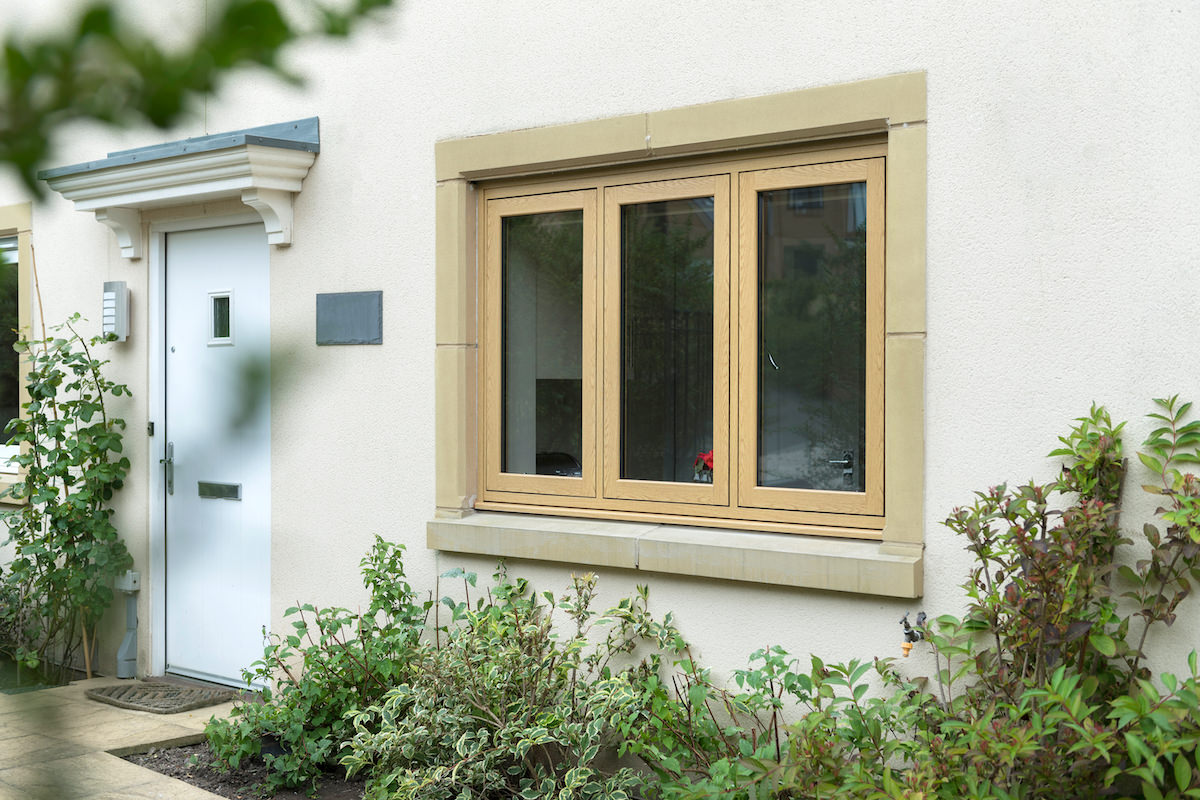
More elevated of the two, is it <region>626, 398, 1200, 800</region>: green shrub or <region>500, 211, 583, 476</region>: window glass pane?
<region>500, 211, 583, 476</region>: window glass pane

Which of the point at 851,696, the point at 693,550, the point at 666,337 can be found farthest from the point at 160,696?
the point at 851,696

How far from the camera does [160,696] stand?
6004 millimetres

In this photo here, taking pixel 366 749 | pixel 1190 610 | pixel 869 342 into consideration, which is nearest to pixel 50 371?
pixel 366 749

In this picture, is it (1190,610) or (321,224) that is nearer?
(1190,610)

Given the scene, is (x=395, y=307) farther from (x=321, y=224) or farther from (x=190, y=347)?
(x=190, y=347)

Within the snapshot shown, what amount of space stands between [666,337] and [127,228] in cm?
342

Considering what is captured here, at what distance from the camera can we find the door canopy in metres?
5.41

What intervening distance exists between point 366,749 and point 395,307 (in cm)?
202

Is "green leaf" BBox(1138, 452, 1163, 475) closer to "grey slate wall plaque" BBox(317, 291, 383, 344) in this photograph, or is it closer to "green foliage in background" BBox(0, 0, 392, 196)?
"grey slate wall plaque" BBox(317, 291, 383, 344)

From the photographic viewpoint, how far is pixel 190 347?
243 inches

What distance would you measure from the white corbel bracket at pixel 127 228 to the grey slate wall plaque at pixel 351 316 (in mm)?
1582

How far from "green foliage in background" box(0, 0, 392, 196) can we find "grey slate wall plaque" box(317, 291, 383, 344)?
4886 millimetres

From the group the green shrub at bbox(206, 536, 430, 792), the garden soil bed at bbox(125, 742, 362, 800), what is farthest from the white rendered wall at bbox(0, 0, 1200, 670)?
the garden soil bed at bbox(125, 742, 362, 800)

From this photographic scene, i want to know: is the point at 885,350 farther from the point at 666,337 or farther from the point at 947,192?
the point at 666,337
